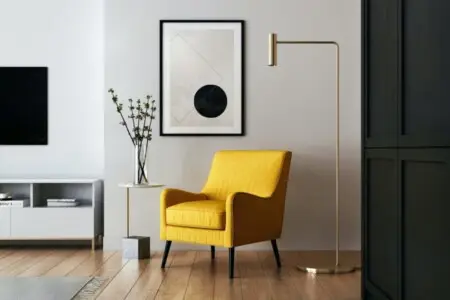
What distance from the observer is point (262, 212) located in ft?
15.0

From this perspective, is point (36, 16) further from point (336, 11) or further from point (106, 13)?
point (336, 11)

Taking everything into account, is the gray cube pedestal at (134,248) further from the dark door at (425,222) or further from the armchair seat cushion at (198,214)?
the dark door at (425,222)

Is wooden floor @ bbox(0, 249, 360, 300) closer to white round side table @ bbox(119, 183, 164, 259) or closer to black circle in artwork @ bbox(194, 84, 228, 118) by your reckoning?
white round side table @ bbox(119, 183, 164, 259)

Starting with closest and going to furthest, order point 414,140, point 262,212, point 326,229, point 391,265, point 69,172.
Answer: point 414,140 < point 391,265 < point 262,212 < point 326,229 < point 69,172

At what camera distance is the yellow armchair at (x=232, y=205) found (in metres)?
4.39

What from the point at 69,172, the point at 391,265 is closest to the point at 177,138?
the point at 69,172

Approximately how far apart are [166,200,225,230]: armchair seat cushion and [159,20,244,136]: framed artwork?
100 cm

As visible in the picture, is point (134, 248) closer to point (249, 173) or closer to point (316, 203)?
point (249, 173)

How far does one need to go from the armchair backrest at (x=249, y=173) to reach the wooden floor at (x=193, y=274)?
1.78ft

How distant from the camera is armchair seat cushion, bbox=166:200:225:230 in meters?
4.41

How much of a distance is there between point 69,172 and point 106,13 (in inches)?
57.5

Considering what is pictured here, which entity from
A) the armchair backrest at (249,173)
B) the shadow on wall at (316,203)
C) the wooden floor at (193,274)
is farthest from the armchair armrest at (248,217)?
the shadow on wall at (316,203)

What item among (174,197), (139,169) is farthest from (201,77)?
(174,197)

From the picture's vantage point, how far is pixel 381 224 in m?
3.17
